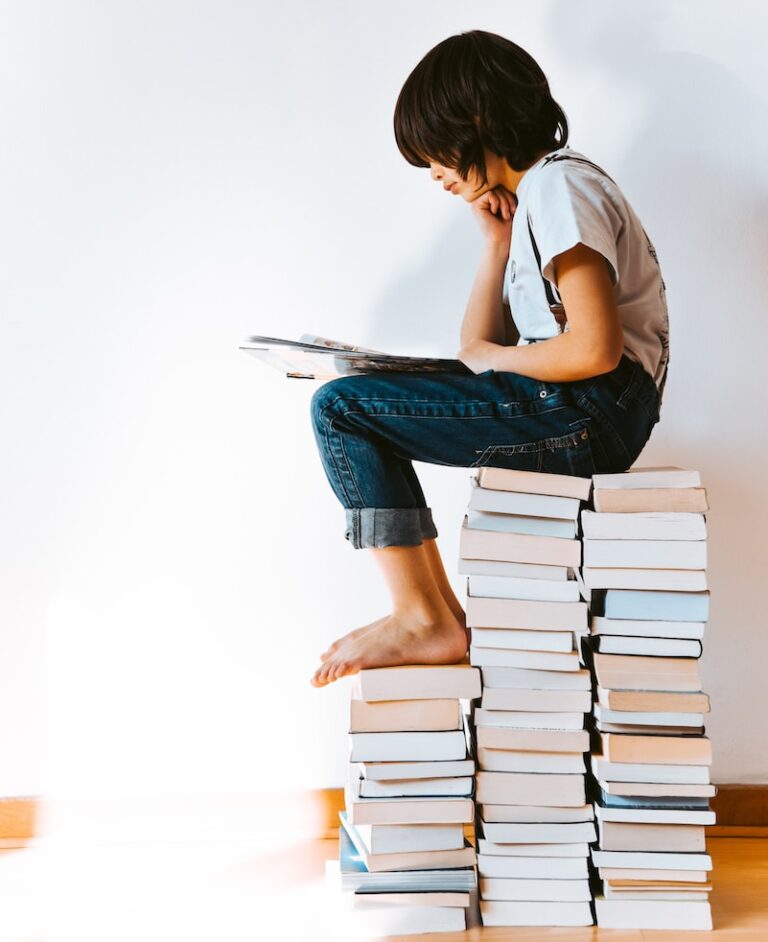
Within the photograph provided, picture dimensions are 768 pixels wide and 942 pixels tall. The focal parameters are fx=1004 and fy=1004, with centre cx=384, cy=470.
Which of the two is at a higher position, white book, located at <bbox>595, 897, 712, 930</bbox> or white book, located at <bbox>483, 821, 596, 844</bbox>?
white book, located at <bbox>483, 821, 596, 844</bbox>

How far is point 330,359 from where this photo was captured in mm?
1451

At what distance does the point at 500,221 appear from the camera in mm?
1685

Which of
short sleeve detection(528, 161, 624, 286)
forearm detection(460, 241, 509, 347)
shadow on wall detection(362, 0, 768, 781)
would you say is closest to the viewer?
short sleeve detection(528, 161, 624, 286)

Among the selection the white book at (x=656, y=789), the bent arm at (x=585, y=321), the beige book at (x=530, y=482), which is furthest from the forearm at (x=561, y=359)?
the white book at (x=656, y=789)

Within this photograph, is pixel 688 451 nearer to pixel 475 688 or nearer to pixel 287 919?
pixel 475 688

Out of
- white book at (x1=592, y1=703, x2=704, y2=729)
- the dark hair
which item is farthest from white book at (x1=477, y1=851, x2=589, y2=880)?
the dark hair

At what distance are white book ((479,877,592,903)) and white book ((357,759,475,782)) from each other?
0.56 feet

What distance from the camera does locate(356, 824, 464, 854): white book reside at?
1474 millimetres

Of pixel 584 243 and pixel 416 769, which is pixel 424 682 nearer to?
pixel 416 769

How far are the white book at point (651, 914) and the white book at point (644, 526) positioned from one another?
1.75 ft

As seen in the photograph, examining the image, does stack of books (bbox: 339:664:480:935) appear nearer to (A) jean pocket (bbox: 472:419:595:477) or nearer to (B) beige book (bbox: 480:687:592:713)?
(B) beige book (bbox: 480:687:592:713)

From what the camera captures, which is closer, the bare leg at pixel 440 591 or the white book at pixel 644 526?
the white book at pixel 644 526

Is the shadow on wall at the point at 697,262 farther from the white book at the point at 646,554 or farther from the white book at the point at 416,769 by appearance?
the white book at the point at 416,769

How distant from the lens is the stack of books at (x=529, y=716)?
1.48 meters
